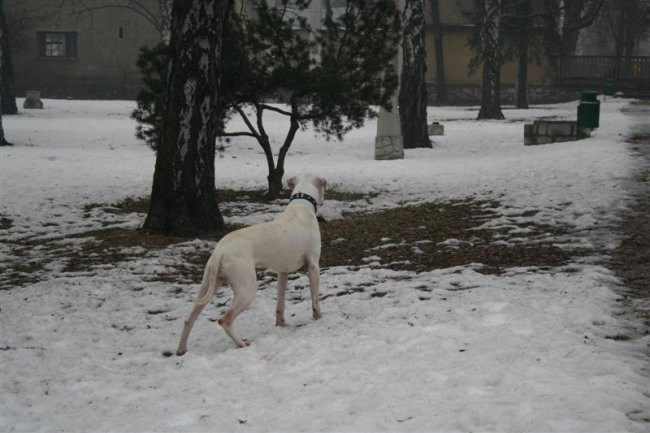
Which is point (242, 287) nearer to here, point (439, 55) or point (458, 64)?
point (439, 55)

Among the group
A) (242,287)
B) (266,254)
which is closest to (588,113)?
(266,254)

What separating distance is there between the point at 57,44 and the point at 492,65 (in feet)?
92.5

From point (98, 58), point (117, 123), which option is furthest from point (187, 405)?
point (98, 58)

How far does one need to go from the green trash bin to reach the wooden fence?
58.6 ft

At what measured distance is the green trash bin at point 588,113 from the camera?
18.3 m

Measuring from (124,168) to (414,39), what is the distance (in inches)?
325

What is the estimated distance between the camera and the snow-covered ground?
432 centimetres

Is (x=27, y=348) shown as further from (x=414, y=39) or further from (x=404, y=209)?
(x=414, y=39)

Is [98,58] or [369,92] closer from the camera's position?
[369,92]

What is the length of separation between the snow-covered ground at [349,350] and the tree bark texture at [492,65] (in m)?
19.9

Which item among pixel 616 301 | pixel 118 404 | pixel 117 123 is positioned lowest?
pixel 118 404

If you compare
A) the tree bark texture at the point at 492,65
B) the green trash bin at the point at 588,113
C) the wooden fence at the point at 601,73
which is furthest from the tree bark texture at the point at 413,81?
the wooden fence at the point at 601,73

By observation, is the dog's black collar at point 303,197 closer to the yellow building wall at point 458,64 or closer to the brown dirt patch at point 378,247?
the brown dirt patch at point 378,247

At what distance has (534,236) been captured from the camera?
29.3 ft
